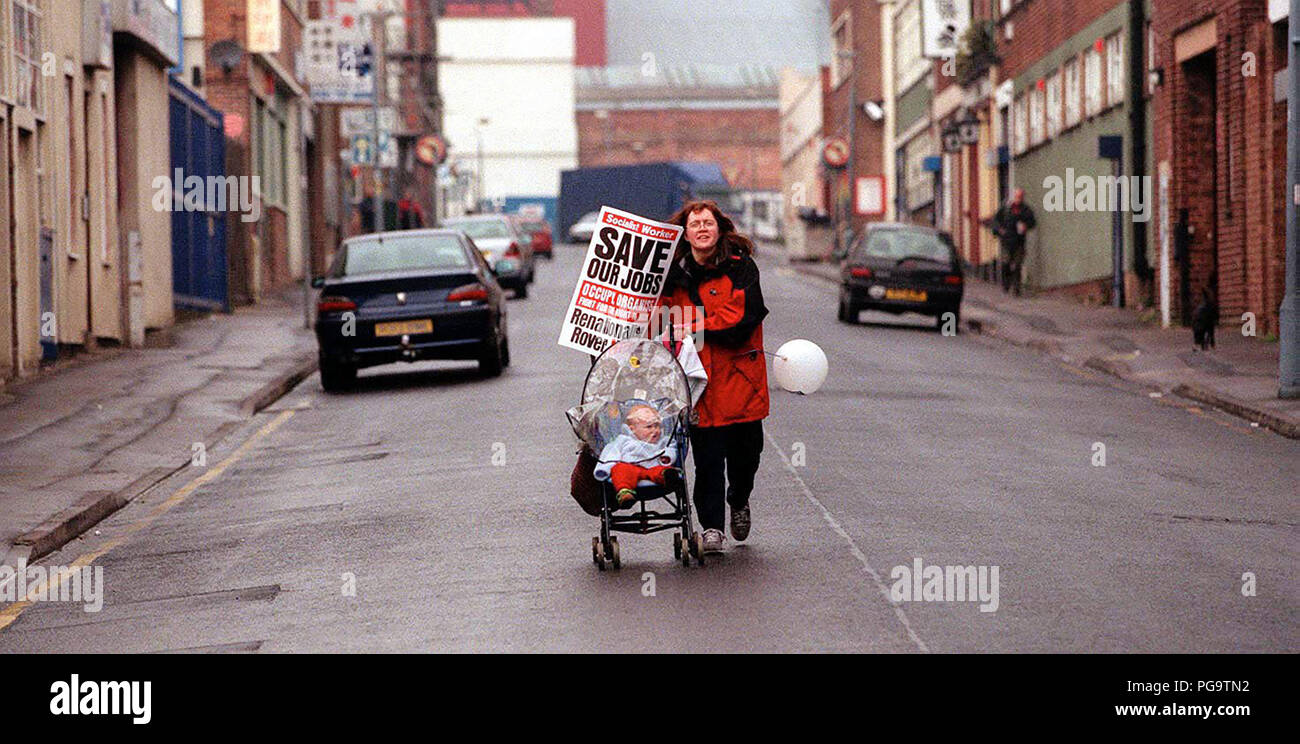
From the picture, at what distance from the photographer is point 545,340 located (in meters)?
28.2

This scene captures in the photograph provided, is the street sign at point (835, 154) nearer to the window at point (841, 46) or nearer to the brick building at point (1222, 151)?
the window at point (841, 46)

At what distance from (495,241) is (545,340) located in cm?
1313

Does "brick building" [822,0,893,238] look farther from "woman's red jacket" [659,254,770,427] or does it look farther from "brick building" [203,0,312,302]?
"woman's red jacket" [659,254,770,427]

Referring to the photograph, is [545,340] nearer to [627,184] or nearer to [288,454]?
[288,454]

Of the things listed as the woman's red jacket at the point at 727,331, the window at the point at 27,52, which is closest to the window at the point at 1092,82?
the window at the point at 27,52

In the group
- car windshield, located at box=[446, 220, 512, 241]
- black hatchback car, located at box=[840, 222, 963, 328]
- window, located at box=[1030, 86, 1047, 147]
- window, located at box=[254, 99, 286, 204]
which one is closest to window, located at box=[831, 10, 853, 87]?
window, located at box=[254, 99, 286, 204]

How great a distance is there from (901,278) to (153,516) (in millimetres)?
19867

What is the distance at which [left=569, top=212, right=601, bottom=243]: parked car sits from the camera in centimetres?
8709

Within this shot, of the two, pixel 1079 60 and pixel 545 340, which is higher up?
pixel 1079 60

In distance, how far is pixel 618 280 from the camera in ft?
32.9

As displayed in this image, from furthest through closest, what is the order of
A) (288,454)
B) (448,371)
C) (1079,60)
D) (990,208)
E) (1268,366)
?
(990,208) < (1079,60) < (448,371) < (1268,366) < (288,454)

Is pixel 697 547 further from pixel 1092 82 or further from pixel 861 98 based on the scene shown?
pixel 861 98
